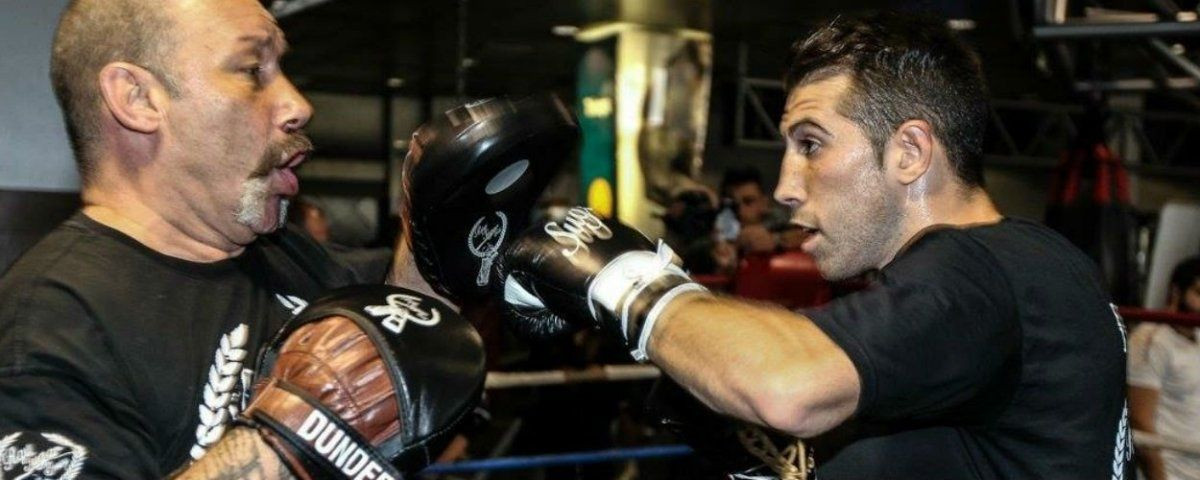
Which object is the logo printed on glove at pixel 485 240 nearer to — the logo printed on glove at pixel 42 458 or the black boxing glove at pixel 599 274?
the black boxing glove at pixel 599 274

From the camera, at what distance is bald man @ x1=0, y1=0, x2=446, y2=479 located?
1414 millimetres

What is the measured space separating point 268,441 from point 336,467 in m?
0.08

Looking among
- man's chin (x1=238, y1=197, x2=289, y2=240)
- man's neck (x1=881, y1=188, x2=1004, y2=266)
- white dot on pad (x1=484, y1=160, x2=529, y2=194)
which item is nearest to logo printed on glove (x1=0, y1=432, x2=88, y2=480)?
man's chin (x1=238, y1=197, x2=289, y2=240)

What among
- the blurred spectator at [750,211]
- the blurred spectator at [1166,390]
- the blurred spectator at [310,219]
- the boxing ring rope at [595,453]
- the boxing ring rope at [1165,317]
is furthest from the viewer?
the blurred spectator at [310,219]

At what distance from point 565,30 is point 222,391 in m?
9.08

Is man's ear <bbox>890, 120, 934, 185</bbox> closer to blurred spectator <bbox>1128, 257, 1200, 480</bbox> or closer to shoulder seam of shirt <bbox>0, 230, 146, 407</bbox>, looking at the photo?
shoulder seam of shirt <bbox>0, 230, 146, 407</bbox>

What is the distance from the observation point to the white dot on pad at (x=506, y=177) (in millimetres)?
1784

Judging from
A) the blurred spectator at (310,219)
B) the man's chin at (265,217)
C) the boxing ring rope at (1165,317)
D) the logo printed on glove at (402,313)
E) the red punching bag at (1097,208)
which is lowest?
the blurred spectator at (310,219)

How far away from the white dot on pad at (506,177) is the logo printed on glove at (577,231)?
8.0 inches

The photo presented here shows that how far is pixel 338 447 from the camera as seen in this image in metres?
1.25

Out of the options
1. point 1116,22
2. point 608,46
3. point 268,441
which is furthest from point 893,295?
point 608,46

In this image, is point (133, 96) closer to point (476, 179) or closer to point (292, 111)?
point (292, 111)

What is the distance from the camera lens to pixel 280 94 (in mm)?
1743

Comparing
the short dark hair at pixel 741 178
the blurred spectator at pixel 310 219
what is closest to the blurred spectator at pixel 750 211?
the short dark hair at pixel 741 178
